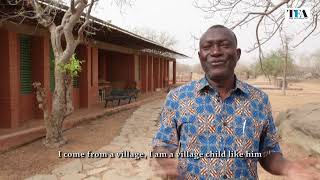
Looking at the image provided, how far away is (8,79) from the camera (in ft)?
28.2

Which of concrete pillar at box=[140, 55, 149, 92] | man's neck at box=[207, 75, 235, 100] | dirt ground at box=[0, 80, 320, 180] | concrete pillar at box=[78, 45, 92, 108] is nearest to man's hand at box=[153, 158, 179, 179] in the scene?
man's neck at box=[207, 75, 235, 100]

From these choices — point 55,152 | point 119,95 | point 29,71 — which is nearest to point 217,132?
point 55,152

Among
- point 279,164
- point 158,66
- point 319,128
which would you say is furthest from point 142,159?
point 158,66

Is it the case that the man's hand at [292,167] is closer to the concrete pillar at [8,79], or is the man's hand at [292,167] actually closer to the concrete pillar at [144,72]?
the concrete pillar at [8,79]

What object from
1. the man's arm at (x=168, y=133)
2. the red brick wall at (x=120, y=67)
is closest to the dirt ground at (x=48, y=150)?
the man's arm at (x=168, y=133)

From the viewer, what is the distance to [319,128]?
6.54m


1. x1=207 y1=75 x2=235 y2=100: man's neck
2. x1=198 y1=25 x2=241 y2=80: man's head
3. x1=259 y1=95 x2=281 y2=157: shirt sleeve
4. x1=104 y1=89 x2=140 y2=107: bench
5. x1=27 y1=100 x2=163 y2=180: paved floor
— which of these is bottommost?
x1=27 y1=100 x2=163 y2=180: paved floor

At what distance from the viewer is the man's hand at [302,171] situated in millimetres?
1663

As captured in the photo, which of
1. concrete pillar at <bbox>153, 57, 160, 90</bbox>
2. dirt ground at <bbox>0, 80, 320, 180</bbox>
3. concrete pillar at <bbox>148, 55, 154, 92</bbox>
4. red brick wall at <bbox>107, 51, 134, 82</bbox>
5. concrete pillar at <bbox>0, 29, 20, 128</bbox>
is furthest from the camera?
concrete pillar at <bbox>153, 57, 160, 90</bbox>

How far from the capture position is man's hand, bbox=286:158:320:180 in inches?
65.5

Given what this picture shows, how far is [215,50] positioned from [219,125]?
0.40 m

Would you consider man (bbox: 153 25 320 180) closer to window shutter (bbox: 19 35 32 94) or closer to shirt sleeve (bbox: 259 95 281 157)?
shirt sleeve (bbox: 259 95 281 157)

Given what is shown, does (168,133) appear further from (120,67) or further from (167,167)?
(120,67)

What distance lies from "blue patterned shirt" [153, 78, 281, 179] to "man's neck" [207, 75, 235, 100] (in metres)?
0.03
